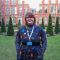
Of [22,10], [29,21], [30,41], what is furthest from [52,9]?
[30,41]

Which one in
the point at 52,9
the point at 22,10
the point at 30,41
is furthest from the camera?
the point at 22,10

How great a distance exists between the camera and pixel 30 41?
3795 millimetres

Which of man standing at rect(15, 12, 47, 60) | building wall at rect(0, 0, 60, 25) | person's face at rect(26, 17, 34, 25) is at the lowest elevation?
building wall at rect(0, 0, 60, 25)

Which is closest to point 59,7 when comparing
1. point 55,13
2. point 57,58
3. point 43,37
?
point 55,13

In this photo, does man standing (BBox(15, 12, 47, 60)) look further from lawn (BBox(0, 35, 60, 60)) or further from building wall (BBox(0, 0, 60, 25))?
building wall (BBox(0, 0, 60, 25))

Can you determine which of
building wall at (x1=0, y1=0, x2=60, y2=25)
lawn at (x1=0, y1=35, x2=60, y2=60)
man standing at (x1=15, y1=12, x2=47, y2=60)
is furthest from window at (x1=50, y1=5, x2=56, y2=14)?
man standing at (x1=15, y1=12, x2=47, y2=60)

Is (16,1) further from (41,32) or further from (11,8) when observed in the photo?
(41,32)

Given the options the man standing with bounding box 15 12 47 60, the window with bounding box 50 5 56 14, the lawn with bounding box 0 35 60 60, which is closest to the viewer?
the man standing with bounding box 15 12 47 60

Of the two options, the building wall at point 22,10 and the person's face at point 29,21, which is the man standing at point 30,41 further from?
the building wall at point 22,10

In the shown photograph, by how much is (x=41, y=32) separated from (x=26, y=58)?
0.44 metres

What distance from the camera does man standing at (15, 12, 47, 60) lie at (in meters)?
3.81

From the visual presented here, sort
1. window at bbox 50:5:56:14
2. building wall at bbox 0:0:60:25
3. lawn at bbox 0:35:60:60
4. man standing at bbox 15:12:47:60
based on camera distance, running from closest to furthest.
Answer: man standing at bbox 15:12:47:60, lawn at bbox 0:35:60:60, building wall at bbox 0:0:60:25, window at bbox 50:5:56:14

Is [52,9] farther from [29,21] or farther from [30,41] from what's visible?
[30,41]

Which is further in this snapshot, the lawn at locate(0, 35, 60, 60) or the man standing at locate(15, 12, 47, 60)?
the lawn at locate(0, 35, 60, 60)
